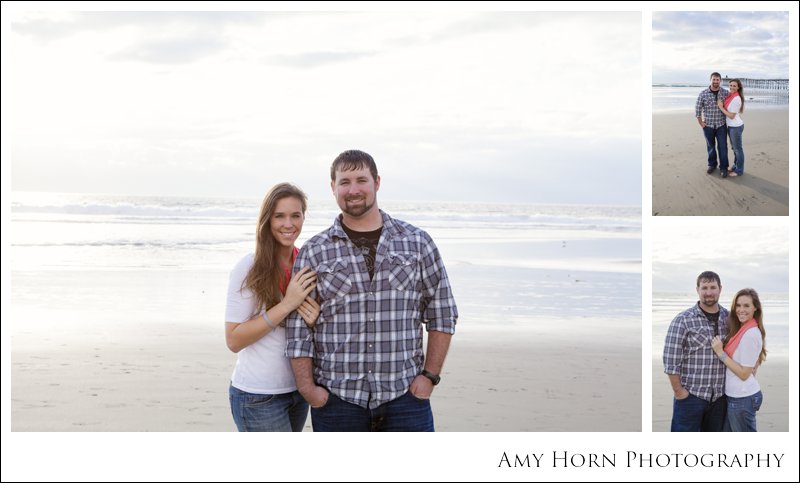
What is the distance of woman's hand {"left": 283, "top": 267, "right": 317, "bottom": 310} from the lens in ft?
8.57

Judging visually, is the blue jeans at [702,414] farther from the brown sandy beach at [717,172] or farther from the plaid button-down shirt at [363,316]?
the plaid button-down shirt at [363,316]

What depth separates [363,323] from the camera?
262 centimetres

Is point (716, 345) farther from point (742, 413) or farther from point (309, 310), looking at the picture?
point (309, 310)

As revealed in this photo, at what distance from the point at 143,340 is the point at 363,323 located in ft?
11.7

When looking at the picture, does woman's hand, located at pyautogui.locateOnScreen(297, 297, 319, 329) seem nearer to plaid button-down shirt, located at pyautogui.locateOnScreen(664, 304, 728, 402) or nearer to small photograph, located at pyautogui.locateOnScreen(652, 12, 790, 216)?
plaid button-down shirt, located at pyautogui.locateOnScreen(664, 304, 728, 402)

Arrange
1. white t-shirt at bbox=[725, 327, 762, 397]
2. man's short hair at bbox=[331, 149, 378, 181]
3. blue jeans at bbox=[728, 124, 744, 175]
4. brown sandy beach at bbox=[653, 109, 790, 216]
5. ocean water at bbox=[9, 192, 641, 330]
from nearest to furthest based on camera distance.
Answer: man's short hair at bbox=[331, 149, 378, 181] < white t-shirt at bbox=[725, 327, 762, 397] < brown sandy beach at bbox=[653, 109, 790, 216] < blue jeans at bbox=[728, 124, 744, 175] < ocean water at bbox=[9, 192, 641, 330]

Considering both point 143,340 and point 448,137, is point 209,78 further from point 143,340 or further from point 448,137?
point 143,340

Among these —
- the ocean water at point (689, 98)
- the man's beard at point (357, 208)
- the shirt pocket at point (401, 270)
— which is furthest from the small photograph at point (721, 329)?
the man's beard at point (357, 208)

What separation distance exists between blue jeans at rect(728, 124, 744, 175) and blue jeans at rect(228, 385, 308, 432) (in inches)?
103

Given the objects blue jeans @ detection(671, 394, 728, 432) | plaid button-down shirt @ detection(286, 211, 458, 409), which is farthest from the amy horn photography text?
plaid button-down shirt @ detection(286, 211, 458, 409)

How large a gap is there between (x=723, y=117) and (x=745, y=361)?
128 centimetres

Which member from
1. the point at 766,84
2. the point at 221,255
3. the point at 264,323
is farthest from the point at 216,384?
the point at 221,255

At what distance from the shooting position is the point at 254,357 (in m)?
2.71

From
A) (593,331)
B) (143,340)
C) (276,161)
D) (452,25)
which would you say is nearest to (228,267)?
(143,340)
